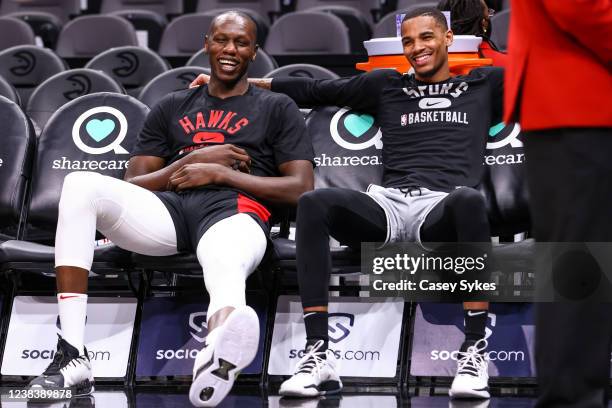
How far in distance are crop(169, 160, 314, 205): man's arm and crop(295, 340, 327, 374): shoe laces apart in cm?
67

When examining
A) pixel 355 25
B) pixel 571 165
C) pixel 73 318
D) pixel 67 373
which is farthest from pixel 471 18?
pixel 355 25

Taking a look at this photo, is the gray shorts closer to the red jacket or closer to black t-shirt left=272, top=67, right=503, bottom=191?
black t-shirt left=272, top=67, right=503, bottom=191

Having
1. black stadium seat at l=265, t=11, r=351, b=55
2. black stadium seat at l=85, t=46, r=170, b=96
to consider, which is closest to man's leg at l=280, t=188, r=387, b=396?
black stadium seat at l=85, t=46, r=170, b=96

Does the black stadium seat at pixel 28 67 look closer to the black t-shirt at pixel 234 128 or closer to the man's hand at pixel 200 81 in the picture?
the man's hand at pixel 200 81

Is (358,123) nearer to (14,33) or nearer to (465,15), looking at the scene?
(465,15)

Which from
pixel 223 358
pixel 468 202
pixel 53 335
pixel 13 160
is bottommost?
pixel 53 335

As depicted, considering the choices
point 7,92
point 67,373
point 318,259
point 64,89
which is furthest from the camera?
point 64,89

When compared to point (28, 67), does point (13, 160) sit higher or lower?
lower

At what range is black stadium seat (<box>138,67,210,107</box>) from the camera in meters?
5.24

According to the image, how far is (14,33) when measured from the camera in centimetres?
758

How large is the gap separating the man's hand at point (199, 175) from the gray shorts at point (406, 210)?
0.58 metres

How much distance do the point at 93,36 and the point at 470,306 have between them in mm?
4910

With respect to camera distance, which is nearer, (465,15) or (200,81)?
(200,81)

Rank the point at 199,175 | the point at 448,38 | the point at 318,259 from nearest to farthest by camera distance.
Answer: the point at 318,259, the point at 199,175, the point at 448,38
